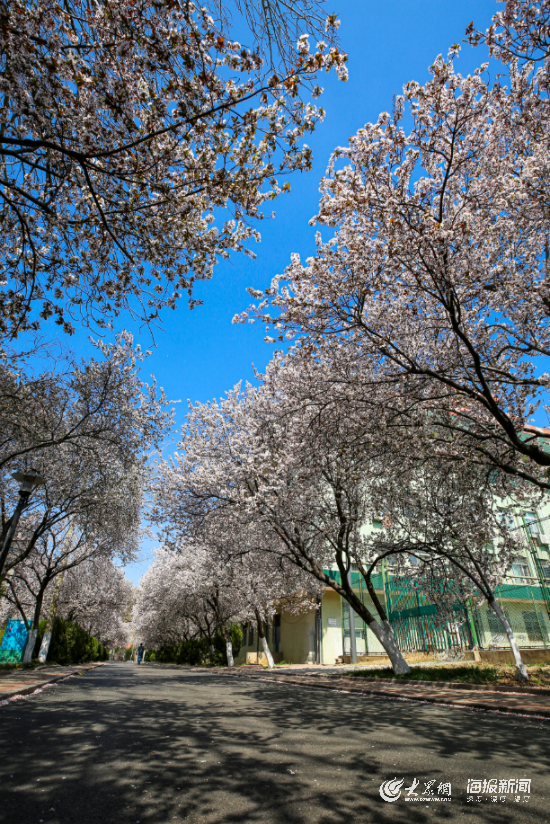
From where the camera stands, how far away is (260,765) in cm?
382

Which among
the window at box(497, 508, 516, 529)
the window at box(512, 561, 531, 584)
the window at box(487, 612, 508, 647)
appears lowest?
the window at box(487, 612, 508, 647)

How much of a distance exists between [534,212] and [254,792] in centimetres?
889

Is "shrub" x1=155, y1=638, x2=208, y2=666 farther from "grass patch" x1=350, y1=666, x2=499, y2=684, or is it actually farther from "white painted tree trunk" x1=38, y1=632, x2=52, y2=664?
"grass patch" x1=350, y1=666, x2=499, y2=684

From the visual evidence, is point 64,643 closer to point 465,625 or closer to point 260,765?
point 465,625

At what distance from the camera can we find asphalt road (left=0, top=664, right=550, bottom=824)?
277 centimetres

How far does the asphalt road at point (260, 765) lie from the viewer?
277cm

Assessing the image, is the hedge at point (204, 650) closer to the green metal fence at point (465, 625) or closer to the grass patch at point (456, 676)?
the green metal fence at point (465, 625)

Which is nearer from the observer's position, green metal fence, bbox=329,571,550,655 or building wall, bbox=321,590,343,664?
green metal fence, bbox=329,571,550,655

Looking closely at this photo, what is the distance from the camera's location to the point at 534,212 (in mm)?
7410

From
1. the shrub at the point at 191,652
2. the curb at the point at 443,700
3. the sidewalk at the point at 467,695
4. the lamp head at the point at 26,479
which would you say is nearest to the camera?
the curb at the point at 443,700

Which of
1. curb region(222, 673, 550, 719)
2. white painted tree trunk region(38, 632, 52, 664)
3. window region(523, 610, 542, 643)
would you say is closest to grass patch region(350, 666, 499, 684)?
curb region(222, 673, 550, 719)

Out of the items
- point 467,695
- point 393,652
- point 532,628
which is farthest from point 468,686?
point 532,628

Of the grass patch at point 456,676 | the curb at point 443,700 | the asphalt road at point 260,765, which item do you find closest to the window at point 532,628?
the grass patch at point 456,676

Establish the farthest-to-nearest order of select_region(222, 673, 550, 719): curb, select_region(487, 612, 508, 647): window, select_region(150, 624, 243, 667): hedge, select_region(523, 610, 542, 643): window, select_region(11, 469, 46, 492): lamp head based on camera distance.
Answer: select_region(150, 624, 243, 667): hedge, select_region(523, 610, 542, 643): window, select_region(487, 612, 508, 647): window, select_region(11, 469, 46, 492): lamp head, select_region(222, 673, 550, 719): curb
